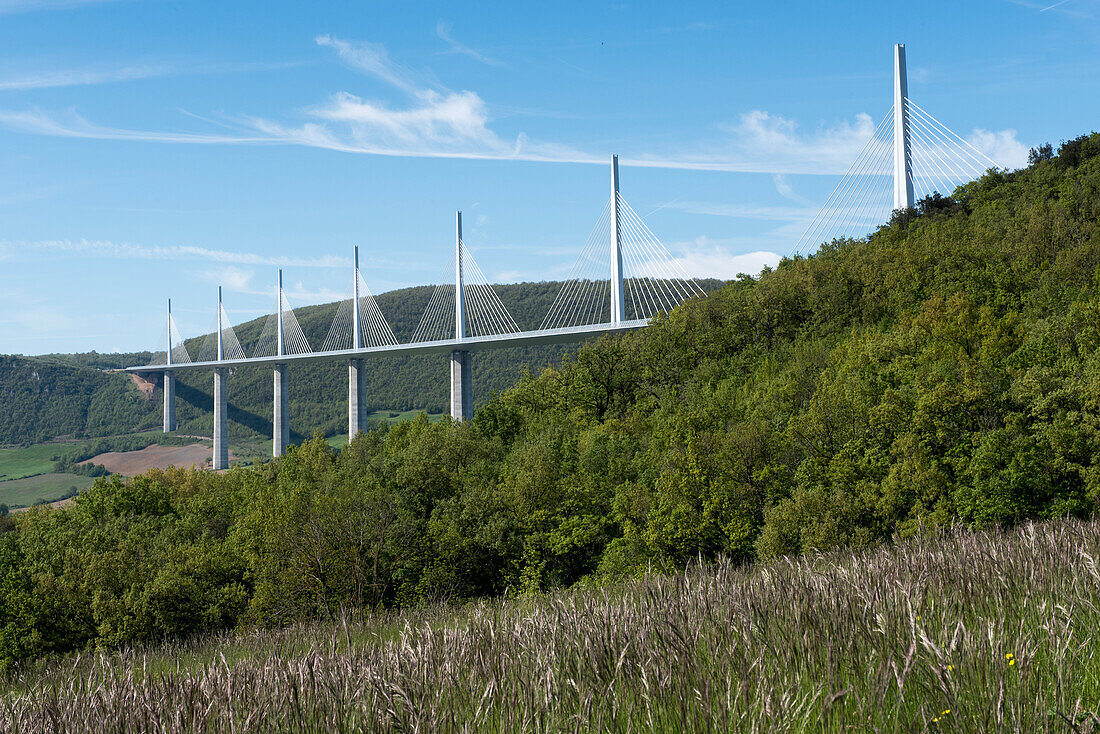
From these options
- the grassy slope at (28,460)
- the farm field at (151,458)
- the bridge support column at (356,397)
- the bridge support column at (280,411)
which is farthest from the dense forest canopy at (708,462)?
the grassy slope at (28,460)

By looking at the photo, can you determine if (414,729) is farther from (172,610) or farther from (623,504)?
(172,610)

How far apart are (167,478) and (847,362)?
5718 centimetres

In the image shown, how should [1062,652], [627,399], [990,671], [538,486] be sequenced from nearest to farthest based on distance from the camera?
[1062,652]
[990,671]
[538,486]
[627,399]

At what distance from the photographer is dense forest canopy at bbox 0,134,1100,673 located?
104 feet

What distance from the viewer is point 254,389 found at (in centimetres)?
15912

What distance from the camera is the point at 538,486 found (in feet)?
134

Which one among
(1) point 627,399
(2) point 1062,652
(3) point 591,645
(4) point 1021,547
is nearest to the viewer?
(2) point 1062,652

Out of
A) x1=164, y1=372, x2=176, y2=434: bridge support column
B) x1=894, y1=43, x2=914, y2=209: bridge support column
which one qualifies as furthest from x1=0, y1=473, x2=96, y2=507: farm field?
x1=894, y1=43, x2=914, y2=209: bridge support column

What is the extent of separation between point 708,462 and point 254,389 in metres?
140

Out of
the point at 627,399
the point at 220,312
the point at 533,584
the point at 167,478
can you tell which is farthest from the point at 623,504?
the point at 220,312

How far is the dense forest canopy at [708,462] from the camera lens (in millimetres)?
31547

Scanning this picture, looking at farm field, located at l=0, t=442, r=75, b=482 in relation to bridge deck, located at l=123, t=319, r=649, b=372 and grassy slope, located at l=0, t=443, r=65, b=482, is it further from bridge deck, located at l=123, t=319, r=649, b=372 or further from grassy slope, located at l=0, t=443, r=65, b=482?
bridge deck, located at l=123, t=319, r=649, b=372

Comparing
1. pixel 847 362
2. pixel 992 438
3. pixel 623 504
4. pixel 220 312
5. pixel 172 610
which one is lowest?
pixel 172 610

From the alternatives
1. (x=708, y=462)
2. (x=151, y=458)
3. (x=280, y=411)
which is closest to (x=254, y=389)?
(x=151, y=458)
